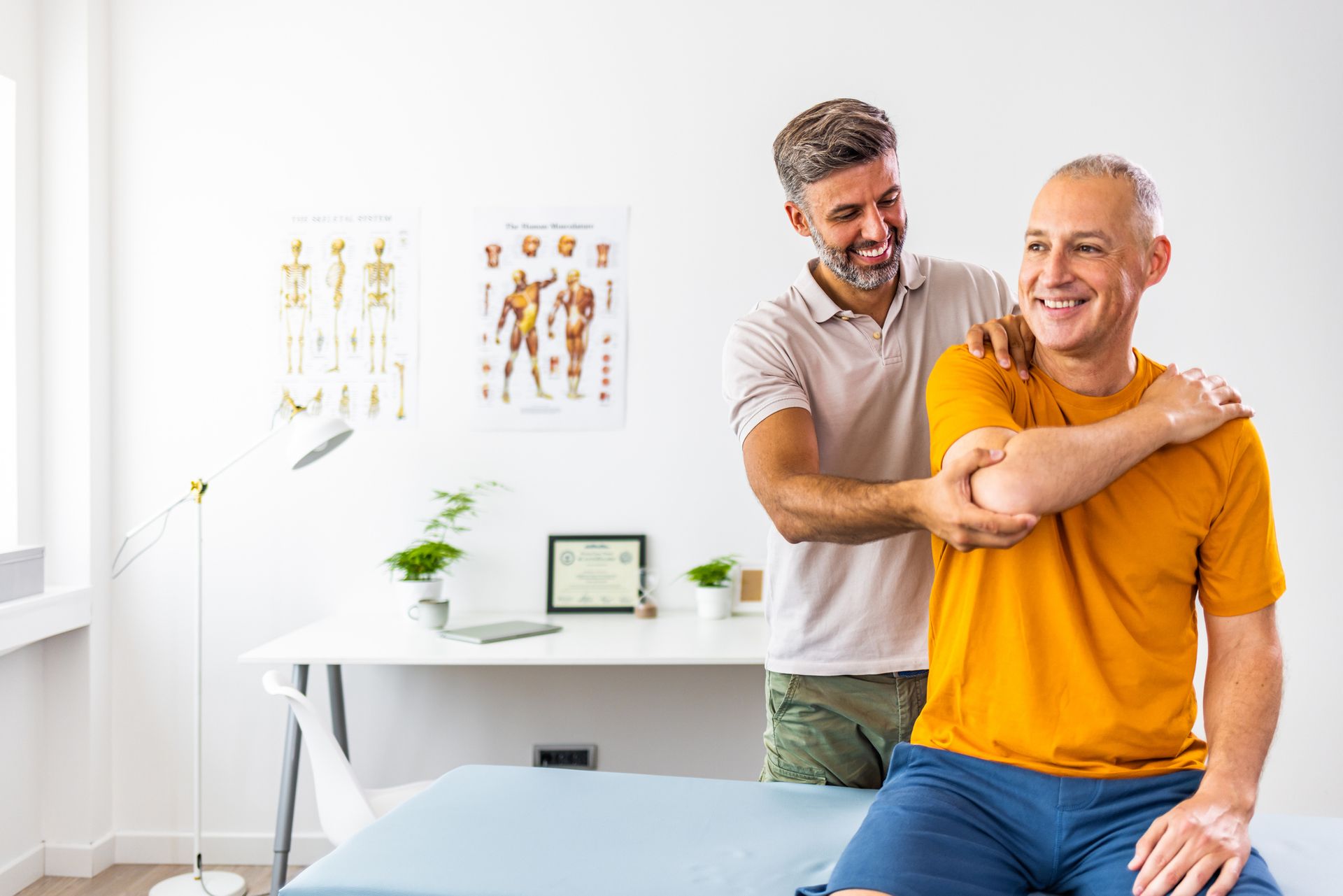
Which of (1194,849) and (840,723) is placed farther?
(840,723)

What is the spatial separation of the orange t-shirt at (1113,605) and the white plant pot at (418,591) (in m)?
1.77

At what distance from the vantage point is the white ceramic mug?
2721 mm

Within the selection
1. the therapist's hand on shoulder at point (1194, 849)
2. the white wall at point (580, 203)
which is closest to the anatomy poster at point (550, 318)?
the white wall at point (580, 203)

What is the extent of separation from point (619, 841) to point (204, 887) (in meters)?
1.82

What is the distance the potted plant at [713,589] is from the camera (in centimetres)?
283

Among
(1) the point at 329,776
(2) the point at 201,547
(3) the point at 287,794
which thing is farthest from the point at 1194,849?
(2) the point at 201,547

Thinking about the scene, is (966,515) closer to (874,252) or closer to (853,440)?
(853,440)

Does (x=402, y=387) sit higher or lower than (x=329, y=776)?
higher

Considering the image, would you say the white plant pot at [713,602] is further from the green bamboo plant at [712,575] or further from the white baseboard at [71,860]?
the white baseboard at [71,860]

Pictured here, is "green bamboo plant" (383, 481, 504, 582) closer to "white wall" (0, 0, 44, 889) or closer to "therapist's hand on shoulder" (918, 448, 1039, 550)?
"white wall" (0, 0, 44, 889)

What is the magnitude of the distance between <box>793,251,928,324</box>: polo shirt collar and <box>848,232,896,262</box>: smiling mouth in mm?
92

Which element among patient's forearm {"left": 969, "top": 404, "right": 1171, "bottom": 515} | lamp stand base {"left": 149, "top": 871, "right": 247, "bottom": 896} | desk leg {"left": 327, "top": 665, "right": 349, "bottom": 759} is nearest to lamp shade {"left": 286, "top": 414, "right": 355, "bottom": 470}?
desk leg {"left": 327, "top": 665, "right": 349, "bottom": 759}

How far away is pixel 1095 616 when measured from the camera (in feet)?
4.27

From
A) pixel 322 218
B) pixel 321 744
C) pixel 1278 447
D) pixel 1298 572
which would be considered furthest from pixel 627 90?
pixel 1298 572
